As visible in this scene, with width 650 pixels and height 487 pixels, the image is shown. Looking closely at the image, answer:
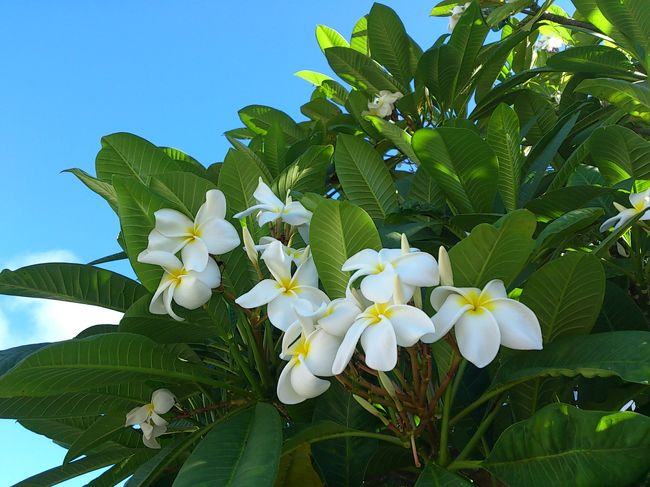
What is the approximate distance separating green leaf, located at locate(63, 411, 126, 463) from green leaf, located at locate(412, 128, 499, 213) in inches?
25.9

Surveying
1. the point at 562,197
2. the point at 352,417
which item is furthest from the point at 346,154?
the point at 352,417

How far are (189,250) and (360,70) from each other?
1363mm

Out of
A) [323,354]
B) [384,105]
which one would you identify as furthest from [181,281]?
[384,105]

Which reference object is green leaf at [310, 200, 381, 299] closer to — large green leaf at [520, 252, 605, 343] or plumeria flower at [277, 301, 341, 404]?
plumeria flower at [277, 301, 341, 404]

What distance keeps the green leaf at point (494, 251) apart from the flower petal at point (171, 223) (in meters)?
0.36

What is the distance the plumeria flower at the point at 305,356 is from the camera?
2.58 feet

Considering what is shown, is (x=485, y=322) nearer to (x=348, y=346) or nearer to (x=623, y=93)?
(x=348, y=346)

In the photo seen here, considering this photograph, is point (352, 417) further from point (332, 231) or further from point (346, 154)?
point (346, 154)

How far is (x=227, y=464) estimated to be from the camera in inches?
32.9

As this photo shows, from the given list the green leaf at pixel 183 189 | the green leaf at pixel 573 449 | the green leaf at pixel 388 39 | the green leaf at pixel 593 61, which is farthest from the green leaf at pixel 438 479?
the green leaf at pixel 388 39

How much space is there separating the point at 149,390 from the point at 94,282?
0.20 metres

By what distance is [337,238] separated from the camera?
89 cm

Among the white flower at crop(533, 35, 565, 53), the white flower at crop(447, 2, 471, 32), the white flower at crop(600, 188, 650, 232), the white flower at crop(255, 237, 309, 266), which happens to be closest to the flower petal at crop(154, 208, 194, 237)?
the white flower at crop(255, 237, 309, 266)

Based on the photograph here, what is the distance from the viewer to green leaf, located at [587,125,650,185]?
1.14 m
